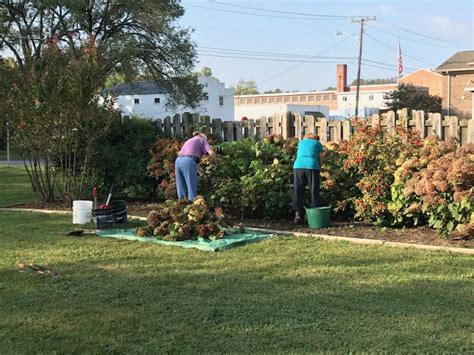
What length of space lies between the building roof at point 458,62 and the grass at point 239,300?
3449 cm

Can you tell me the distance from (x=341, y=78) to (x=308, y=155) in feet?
280

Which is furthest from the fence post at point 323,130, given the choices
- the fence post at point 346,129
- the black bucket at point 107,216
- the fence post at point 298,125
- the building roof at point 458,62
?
the building roof at point 458,62

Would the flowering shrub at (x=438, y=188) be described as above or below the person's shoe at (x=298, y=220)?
above

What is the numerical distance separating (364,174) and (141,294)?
183 inches

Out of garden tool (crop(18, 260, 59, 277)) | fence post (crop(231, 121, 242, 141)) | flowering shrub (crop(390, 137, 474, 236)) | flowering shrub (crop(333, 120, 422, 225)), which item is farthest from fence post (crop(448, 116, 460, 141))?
garden tool (crop(18, 260, 59, 277))

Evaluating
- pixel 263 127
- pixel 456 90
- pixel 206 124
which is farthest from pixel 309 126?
pixel 456 90

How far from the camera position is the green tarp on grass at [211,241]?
7.46m

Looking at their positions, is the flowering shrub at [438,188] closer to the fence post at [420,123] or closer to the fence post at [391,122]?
the fence post at [420,123]

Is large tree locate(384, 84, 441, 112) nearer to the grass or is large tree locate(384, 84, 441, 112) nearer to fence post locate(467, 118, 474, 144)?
fence post locate(467, 118, 474, 144)

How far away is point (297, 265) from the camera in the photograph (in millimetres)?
6336

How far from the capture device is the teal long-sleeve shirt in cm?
888

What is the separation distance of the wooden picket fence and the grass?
333 centimetres

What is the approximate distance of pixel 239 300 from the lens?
5.07m

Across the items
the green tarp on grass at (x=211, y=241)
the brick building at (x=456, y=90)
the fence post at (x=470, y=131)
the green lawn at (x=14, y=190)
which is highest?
the brick building at (x=456, y=90)
